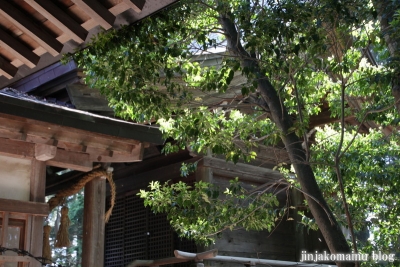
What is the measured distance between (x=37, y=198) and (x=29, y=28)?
12.8 ft

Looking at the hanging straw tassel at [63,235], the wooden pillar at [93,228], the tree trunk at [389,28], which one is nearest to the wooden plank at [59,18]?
the tree trunk at [389,28]

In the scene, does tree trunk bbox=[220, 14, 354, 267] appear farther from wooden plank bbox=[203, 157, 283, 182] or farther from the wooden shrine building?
wooden plank bbox=[203, 157, 283, 182]

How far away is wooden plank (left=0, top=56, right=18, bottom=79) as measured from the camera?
277cm

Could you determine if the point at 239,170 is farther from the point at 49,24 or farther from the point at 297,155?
the point at 49,24

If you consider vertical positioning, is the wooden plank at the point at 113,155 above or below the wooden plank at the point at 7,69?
above

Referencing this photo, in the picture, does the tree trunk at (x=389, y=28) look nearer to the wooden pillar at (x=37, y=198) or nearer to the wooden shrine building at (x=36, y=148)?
the wooden shrine building at (x=36, y=148)

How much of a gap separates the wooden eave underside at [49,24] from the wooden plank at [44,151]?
338cm

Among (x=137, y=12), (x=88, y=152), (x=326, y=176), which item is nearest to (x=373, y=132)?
(x=326, y=176)

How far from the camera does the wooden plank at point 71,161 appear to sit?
254 inches

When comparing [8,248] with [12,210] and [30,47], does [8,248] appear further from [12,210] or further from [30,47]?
[30,47]

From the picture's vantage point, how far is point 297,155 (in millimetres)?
5250

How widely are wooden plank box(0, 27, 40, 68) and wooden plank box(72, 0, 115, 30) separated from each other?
49 cm

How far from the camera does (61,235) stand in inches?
277

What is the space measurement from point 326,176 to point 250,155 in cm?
158
